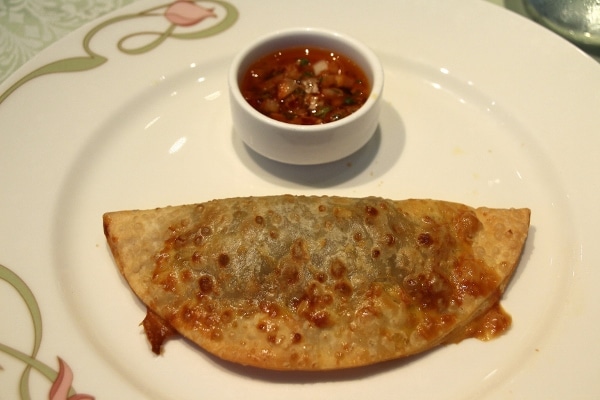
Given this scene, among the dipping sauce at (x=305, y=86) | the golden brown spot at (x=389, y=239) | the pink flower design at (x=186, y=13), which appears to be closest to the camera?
the golden brown spot at (x=389, y=239)

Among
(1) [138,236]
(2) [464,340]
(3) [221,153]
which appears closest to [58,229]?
(1) [138,236]

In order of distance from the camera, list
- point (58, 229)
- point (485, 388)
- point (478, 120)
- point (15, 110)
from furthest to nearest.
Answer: point (478, 120) → point (15, 110) → point (58, 229) → point (485, 388)

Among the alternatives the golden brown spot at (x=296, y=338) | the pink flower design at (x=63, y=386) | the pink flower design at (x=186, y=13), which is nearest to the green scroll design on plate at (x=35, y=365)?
the pink flower design at (x=63, y=386)

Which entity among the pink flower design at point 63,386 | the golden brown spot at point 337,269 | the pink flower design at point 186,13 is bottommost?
the pink flower design at point 63,386

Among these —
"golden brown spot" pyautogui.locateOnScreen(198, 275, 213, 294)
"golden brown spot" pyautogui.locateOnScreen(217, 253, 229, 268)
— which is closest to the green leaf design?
"golden brown spot" pyautogui.locateOnScreen(198, 275, 213, 294)

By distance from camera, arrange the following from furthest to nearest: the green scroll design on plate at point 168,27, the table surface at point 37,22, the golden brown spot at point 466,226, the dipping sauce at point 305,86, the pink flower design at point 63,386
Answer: the table surface at point 37,22
the green scroll design on plate at point 168,27
the dipping sauce at point 305,86
the golden brown spot at point 466,226
the pink flower design at point 63,386

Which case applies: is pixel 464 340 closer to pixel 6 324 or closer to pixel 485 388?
pixel 485 388

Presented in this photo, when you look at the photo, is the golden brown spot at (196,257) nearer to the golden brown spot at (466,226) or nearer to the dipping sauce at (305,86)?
the dipping sauce at (305,86)
